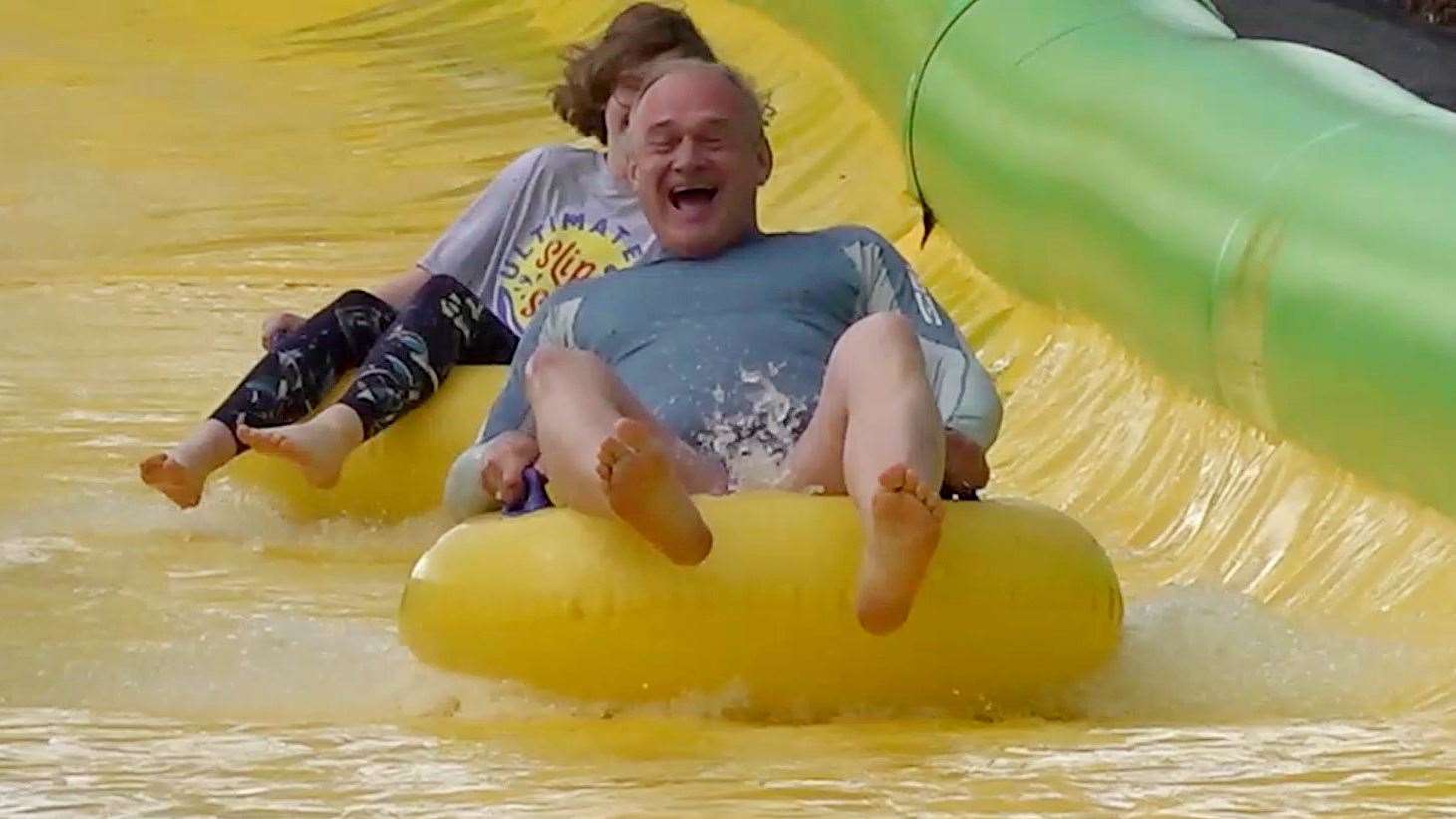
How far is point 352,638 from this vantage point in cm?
204

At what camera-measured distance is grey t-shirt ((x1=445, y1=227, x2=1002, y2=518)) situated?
78.0 inches

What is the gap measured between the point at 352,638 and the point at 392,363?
1.80 ft

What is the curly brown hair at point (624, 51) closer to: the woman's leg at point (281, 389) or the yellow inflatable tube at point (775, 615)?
the woman's leg at point (281, 389)

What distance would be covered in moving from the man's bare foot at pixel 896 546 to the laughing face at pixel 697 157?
0.49 metres

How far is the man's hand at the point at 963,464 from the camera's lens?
74.7 inches

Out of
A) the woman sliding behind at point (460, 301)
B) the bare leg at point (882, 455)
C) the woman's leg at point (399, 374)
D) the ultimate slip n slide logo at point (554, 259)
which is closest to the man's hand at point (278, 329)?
the woman sliding behind at point (460, 301)

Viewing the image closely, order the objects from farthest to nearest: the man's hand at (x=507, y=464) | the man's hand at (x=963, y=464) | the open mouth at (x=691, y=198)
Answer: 1. the open mouth at (x=691, y=198)
2. the man's hand at (x=507, y=464)
3. the man's hand at (x=963, y=464)

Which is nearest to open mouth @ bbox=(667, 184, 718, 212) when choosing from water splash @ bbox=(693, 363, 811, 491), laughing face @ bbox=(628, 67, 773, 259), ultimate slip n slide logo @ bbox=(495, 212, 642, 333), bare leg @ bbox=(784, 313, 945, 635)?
laughing face @ bbox=(628, 67, 773, 259)

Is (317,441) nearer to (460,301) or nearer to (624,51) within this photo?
(460,301)

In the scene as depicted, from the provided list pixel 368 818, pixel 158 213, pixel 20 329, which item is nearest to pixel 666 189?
pixel 368 818

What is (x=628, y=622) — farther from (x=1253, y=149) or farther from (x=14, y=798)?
(x=1253, y=149)

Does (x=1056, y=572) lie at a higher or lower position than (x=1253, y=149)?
lower

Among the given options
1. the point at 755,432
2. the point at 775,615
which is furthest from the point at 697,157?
the point at 775,615

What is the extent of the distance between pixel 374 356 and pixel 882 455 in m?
0.95
